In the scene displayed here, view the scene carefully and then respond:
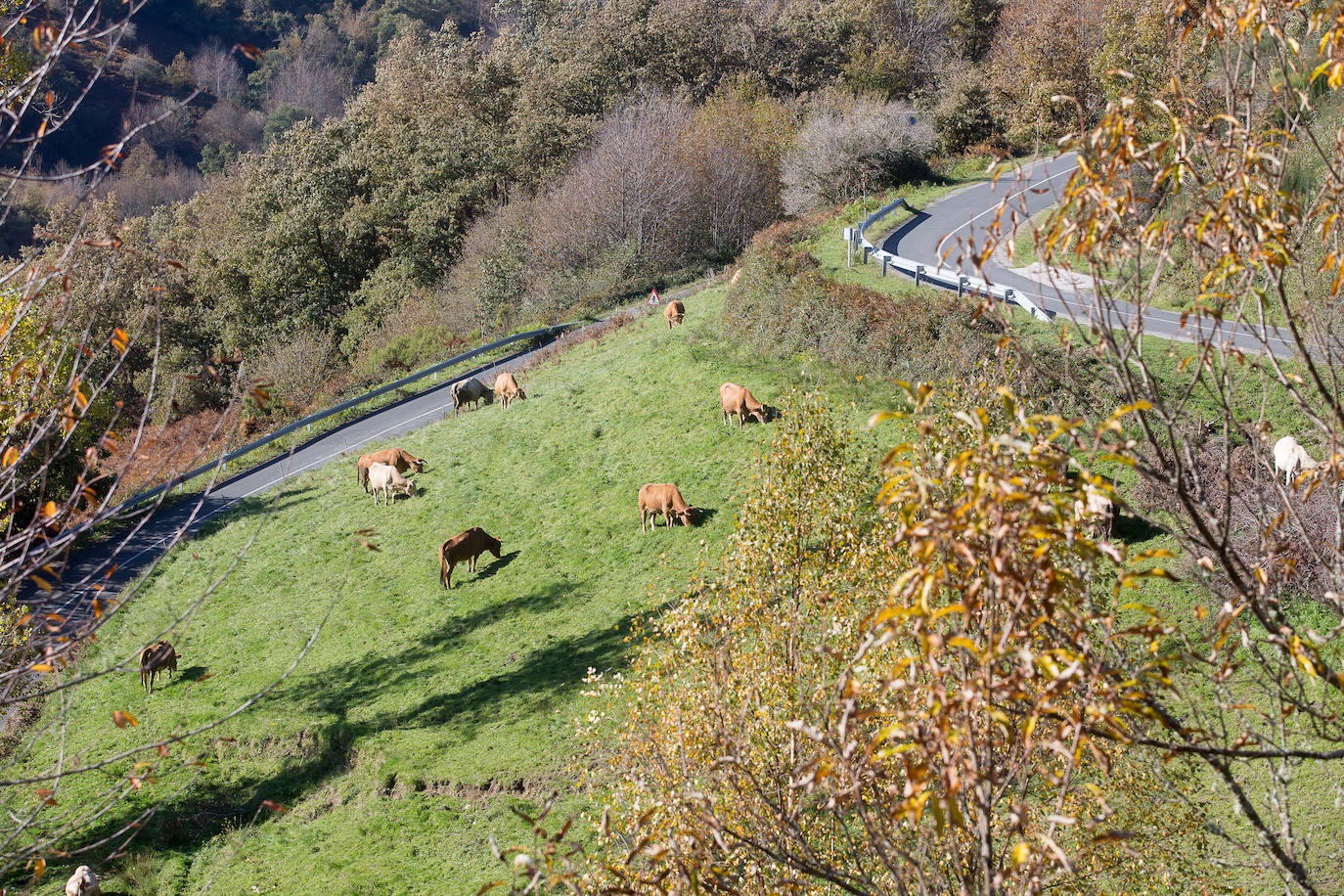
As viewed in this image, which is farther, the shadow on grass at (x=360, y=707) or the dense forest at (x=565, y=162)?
the dense forest at (x=565, y=162)

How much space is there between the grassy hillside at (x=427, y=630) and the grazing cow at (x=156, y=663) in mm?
350

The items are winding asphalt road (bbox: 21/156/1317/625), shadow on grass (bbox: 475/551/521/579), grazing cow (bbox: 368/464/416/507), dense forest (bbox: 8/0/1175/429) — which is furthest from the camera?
dense forest (bbox: 8/0/1175/429)

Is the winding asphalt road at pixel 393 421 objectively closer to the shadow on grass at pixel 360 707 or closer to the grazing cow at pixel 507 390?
the grazing cow at pixel 507 390

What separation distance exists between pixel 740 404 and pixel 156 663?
1411 centimetres

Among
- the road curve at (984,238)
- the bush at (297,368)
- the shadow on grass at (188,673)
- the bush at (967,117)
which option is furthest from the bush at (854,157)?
the shadow on grass at (188,673)

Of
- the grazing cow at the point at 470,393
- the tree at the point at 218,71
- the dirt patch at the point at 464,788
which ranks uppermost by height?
the dirt patch at the point at 464,788

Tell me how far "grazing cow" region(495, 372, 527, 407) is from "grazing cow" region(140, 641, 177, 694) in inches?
494

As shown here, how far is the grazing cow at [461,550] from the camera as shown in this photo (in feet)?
72.1

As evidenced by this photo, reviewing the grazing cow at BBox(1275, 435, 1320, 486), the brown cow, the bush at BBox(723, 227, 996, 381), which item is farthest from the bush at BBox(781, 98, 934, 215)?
the grazing cow at BBox(1275, 435, 1320, 486)

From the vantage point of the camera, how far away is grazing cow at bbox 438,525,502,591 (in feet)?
72.1

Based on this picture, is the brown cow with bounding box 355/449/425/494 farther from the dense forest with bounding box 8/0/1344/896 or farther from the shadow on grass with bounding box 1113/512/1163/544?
the shadow on grass with bounding box 1113/512/1163/544

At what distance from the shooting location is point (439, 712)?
1848 centimetres

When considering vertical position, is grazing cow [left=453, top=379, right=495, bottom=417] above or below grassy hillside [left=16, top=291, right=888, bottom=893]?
below

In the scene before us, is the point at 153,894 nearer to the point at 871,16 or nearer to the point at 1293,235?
the point at 1293,235
